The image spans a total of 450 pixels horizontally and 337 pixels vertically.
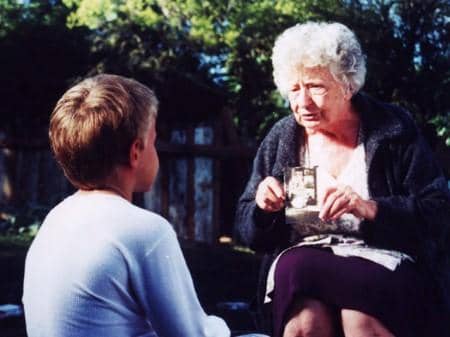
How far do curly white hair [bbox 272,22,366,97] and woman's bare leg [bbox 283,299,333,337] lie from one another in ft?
2.88

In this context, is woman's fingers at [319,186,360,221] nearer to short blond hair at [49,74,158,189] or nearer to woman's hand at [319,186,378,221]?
woman's hand at [319,186,378,221]

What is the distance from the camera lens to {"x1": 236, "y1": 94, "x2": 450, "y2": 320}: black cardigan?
2625 millimetres

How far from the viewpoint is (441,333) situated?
267cm

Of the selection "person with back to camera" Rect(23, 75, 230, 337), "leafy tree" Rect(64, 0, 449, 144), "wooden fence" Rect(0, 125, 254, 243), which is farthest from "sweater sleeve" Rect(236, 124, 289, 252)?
"wooden fence" Rect(0, 125, 254, 243)

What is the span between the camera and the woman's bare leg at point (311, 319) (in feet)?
8.21

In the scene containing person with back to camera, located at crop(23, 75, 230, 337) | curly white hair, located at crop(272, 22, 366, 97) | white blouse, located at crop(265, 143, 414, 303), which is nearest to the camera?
person with back to camera, located at crop(23, 75, 230, 337)

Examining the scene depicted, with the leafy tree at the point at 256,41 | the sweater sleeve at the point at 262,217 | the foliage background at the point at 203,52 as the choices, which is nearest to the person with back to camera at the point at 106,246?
the sweater sleeve at the point at 262,217

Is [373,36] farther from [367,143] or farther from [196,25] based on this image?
[367,143]

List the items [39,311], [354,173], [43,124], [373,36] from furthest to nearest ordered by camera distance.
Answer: [43,124], [373,36], [354,173], [39,311]

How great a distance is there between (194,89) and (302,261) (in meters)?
5.37

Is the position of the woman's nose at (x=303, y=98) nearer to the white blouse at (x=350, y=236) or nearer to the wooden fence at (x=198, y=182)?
the white blouse at (x=350, y=236)

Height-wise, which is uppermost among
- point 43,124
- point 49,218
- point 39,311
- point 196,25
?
point 196,25

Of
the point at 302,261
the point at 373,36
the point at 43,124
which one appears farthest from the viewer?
the point at 43,124

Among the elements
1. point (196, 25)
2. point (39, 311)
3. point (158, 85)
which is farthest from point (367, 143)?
point (158, 85)
